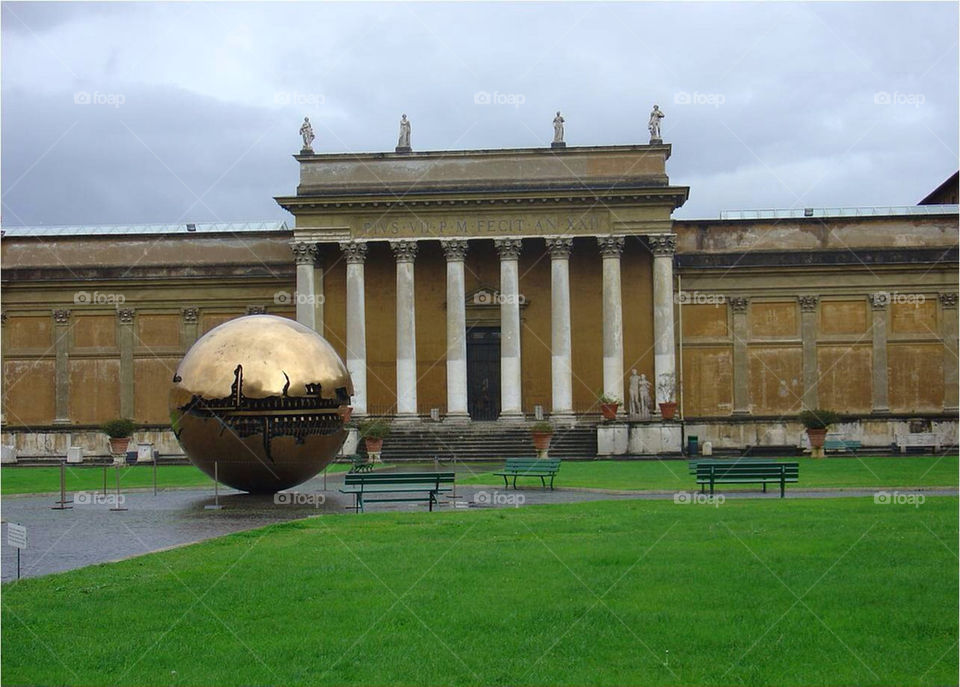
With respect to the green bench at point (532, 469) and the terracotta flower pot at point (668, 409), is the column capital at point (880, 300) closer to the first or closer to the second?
the terracotta flower pot at point (668, 409)

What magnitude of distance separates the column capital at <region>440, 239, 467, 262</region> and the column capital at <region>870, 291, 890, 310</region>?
56.2 ft

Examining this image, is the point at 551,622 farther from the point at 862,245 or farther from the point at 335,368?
the point at 862,245

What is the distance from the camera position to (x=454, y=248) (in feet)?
150

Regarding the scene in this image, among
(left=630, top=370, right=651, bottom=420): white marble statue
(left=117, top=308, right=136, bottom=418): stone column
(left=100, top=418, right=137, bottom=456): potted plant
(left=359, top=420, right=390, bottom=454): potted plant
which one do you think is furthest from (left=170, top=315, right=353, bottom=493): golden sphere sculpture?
(left=117, top=308, right=136, bottom=418): stone column

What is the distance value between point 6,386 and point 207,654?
149 ft

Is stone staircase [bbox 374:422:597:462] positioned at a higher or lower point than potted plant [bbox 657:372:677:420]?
lower

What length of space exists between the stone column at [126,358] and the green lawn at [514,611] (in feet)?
120

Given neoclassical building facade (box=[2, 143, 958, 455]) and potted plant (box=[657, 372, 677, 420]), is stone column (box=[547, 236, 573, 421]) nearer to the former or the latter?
neoclassical building facade (box=[2, 143, 958, 455])

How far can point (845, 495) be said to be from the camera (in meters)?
23.2

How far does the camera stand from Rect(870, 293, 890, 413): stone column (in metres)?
48.4
